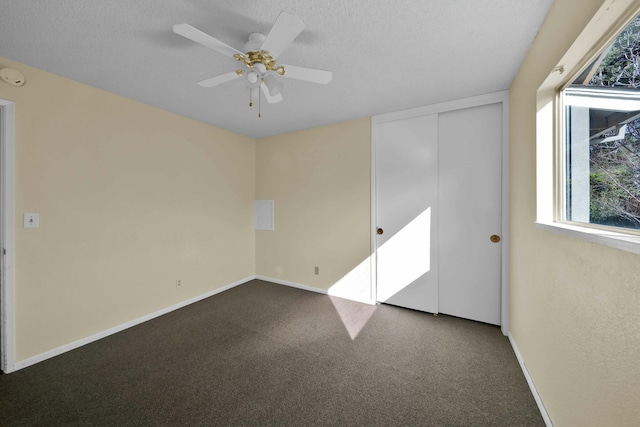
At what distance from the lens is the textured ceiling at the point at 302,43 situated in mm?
1382

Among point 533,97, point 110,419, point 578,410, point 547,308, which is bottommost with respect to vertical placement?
point 110,419

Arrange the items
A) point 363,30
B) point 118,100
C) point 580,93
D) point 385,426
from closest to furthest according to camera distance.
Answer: point 580,93 < point 385,426 < point 363,30 < point 118,100

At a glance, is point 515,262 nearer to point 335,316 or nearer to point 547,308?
point 547,308

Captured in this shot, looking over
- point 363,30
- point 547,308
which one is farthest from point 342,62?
point 547,308

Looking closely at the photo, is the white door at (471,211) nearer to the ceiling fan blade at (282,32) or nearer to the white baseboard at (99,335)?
the ceiling fan blade at (282,32)

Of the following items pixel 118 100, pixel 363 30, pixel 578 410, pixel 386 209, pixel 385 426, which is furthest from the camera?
pixel 386 209

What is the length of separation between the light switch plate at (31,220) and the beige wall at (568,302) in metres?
3.52

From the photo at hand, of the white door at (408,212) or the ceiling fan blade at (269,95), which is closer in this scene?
the ceiling fan blade at (269,95)

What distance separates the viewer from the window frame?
3.49ft

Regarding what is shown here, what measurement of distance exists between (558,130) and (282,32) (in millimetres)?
1748

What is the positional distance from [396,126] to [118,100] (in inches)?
120

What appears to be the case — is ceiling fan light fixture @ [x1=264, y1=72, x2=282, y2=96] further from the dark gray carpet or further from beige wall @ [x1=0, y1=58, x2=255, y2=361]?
the dark gray carpet

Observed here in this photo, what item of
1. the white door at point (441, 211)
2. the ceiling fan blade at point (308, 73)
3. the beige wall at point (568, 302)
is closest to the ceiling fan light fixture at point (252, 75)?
the ceiling fan blade at point (308, 73)

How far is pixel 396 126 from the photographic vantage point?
294 centimetres
